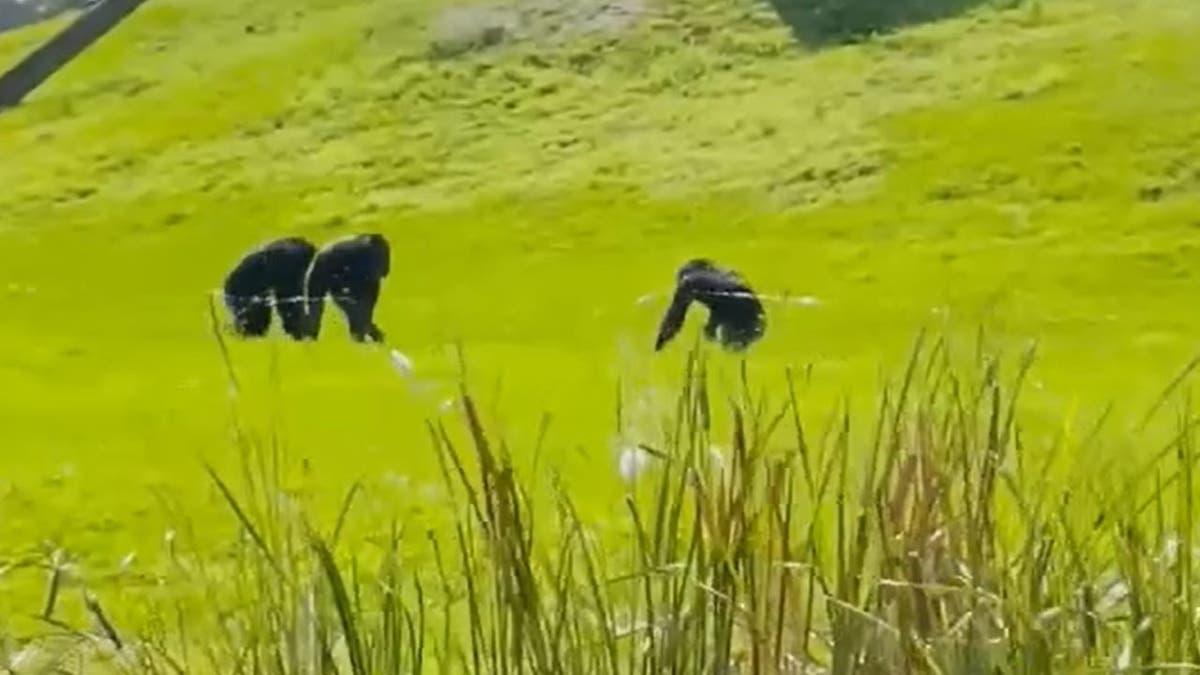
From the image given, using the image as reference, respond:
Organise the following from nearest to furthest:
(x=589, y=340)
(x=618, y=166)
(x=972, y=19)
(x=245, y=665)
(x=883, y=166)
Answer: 1. (x=245, y=665)
2. (x=589, y=340)
3. (x=883, y=166)
4. (x=618, y=166)
5. (x=972, y=19)

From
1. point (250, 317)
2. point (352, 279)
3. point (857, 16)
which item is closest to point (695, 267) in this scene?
point (352, 279)

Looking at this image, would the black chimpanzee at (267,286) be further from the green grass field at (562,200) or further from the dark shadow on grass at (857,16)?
the dark shadow on grass at (857,16)

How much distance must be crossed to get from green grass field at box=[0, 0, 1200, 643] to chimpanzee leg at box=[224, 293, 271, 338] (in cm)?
50

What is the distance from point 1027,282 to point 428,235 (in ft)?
41.6

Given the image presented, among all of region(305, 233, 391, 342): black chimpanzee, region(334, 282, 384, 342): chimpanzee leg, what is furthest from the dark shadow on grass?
region(334, 282, 384, 342): chimpanzee leg

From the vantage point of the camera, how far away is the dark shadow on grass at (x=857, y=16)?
47.0 m

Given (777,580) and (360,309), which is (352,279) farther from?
(777,580)

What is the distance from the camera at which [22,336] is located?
28.7m

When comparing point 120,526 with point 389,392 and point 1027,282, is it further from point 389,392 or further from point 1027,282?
point 1027,282

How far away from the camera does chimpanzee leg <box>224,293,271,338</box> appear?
2450cm

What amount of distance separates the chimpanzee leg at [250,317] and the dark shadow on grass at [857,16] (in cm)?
2416

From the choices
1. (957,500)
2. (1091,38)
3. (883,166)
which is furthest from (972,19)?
(957,500)

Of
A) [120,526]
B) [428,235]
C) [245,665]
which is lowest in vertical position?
[428,235]

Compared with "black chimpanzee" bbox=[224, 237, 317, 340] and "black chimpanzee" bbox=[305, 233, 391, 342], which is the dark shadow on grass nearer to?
"black chimpanzee" bbox=[224, 237, 317, 340]
